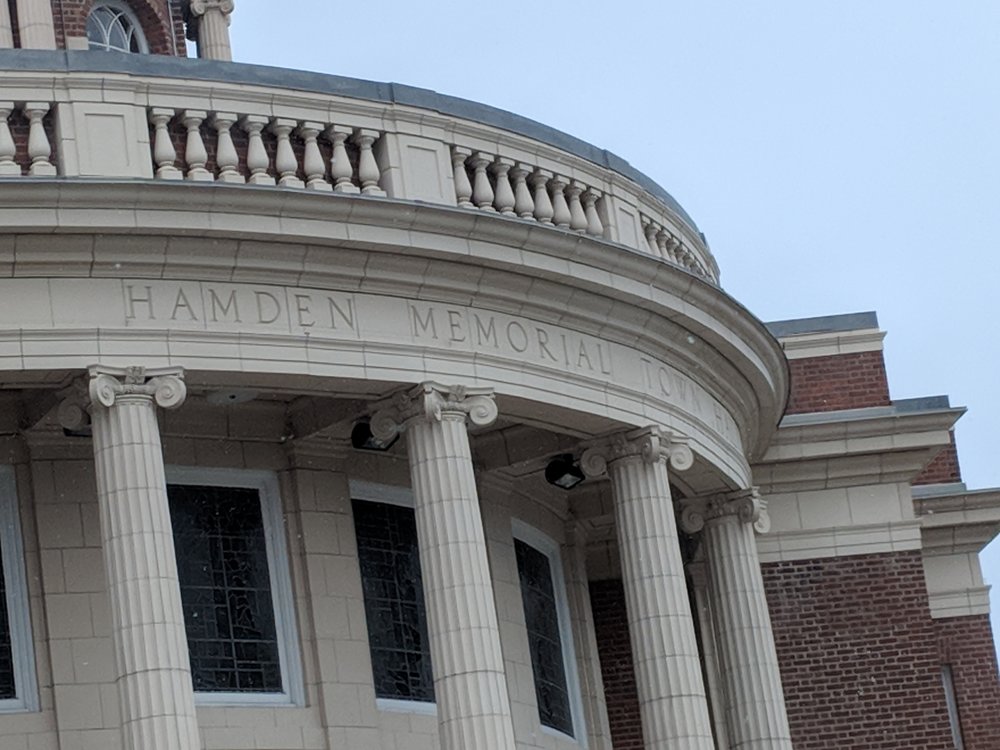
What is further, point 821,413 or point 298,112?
point 821,413

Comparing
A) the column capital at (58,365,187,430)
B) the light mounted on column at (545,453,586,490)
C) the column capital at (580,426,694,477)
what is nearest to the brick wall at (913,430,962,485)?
the light mounted on column at (545,453,586,490)

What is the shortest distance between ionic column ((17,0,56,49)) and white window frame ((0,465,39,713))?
32.8ft

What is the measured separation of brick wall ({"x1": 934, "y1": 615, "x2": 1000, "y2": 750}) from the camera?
35.1 meters

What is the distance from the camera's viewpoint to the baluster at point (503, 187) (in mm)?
23344

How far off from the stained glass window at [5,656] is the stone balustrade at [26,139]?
390 cm

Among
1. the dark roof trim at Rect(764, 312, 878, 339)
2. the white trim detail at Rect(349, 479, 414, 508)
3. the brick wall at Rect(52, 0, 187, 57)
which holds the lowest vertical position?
the white trim detail at Rect(349, 479, 414, 508)

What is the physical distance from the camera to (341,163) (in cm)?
2225

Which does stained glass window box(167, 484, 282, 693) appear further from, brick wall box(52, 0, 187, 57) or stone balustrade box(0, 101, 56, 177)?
brick wall box(52, 0, 187, 57)

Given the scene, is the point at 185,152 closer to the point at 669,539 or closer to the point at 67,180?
the point at 67,180

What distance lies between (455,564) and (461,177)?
386 centimetres

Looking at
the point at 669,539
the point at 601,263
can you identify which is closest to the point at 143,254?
the point at 601,263

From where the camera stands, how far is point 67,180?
20172 mm

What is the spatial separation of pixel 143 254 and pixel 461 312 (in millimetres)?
3343

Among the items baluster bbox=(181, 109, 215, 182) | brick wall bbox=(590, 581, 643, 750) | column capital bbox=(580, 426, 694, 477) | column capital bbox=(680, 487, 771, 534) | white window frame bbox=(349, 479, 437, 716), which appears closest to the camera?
baluster bbox=(181, 109, 215, 182)
